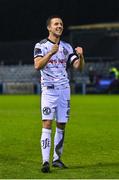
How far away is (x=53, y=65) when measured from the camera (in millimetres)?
8977

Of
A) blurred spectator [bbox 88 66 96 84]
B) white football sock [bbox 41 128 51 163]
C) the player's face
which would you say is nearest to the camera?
the player's face

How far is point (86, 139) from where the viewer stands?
13.6 m

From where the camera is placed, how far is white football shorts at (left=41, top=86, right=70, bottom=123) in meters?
8.93

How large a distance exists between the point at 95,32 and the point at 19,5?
802cm

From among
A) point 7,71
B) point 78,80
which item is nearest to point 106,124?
point 78,80

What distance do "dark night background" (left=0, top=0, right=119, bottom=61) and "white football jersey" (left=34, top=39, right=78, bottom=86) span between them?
143 ft

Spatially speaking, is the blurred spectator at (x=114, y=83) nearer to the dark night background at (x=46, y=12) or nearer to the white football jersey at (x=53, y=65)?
the dark night background at (x=46, y=12)

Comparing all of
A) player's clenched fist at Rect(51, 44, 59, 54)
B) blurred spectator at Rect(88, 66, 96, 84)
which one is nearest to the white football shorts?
player's clenched fist at Rect(51, 44, 59, 54)

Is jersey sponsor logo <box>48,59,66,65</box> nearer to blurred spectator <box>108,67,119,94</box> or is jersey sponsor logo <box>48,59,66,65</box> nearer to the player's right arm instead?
the player's right arm

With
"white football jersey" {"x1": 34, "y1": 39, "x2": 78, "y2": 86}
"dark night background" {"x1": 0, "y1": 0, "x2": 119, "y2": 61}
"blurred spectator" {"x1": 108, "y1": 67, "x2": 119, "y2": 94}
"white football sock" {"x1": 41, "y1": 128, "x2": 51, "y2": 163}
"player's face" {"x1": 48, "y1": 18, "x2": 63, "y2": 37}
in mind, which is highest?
"dark night background" {"x1": 0, "y1": 0, "x2": 119, "y2": 61}

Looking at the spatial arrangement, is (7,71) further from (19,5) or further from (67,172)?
(67,172)

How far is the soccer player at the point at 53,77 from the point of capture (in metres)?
8.80

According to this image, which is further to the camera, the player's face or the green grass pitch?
the player's face

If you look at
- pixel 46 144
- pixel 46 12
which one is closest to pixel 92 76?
pixel 46 12
